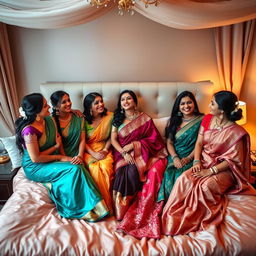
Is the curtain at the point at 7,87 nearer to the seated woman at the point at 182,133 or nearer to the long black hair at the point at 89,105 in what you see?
the long black hair at the point at 89,105

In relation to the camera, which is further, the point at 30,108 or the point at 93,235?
the point at 30,108

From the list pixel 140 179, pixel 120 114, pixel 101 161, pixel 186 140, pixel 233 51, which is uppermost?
pixel 233 51

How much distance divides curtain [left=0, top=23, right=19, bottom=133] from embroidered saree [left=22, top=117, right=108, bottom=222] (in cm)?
71

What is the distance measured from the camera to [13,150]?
2385 millimetres

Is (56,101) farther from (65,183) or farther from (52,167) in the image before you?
(65,183)

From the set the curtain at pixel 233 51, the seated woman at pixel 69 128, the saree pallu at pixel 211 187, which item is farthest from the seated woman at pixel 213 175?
the seated woman at pixel 69 128

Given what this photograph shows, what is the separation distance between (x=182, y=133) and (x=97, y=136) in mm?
823

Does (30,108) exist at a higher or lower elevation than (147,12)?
lower

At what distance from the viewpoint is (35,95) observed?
6.75ft

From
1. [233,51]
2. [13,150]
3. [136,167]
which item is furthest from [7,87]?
[233,51]

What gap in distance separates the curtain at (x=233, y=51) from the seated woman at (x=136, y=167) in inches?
38.5

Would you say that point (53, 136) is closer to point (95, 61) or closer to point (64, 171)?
point (64, 171)

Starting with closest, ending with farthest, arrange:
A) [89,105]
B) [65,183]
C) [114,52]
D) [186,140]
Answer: [65,183] → [186,140] → [89,105] → [114,52]

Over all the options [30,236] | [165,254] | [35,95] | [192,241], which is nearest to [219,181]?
[192,241]
